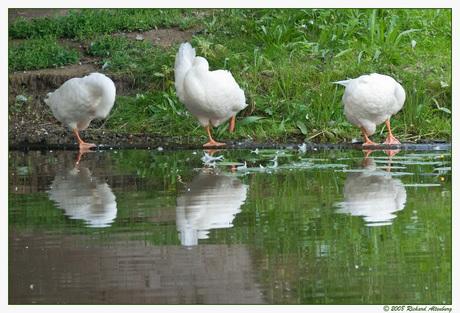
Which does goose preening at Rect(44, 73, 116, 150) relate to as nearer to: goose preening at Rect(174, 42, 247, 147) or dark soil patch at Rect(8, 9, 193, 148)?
dark soil patch at Rect(8, 9, 193, 148)

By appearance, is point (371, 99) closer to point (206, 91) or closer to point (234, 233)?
point (206, 91)

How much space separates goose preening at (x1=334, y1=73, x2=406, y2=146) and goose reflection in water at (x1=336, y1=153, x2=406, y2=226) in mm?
1966

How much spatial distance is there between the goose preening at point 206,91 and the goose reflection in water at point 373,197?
8.26ft

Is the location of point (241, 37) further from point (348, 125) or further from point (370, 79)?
point (370, 79)

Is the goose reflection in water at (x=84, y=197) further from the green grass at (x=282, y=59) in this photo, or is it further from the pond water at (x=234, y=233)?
the green grass at (x=282, y=59)

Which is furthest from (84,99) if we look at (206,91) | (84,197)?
(84,197)

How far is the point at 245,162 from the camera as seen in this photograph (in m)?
8.03

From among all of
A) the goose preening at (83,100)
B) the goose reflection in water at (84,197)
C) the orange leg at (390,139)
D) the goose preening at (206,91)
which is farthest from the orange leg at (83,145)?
the orange leg at (390,139)

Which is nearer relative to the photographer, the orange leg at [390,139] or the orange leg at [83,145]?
the orange leg at [390,139]

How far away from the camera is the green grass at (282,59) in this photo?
404 inches

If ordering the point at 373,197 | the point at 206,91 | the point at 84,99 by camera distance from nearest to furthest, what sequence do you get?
the point at 373,197, the point at 206,91, the point at 84,99

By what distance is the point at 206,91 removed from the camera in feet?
29.5

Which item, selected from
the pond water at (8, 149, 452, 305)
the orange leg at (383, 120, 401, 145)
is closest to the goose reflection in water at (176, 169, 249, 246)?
the pond water at (8, 149, 452, 305)

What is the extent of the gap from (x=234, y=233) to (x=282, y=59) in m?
6.91
